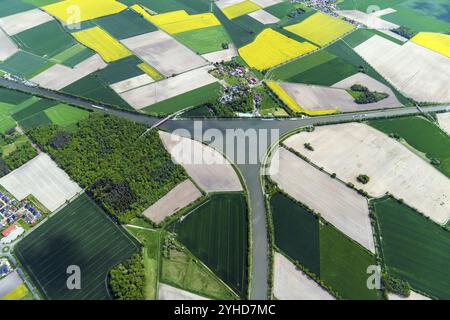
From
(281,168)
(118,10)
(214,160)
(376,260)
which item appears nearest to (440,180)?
(376,260)

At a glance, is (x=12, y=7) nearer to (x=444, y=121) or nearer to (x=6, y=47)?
(x=6, y=47)

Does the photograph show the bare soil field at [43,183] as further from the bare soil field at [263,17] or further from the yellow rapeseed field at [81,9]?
the bare soil field at [263,17]

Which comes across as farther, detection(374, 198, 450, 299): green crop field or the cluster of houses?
the cluster of houses

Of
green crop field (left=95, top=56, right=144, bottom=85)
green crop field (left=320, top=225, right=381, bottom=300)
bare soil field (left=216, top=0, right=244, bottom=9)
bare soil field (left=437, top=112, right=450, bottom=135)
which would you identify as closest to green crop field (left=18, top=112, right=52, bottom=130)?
green crop field (left=95, top=56, right=144, bottom=85)

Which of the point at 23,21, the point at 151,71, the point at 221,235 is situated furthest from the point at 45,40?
the point at 221,235

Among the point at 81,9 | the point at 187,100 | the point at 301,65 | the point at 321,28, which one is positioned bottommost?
the point at 187,100

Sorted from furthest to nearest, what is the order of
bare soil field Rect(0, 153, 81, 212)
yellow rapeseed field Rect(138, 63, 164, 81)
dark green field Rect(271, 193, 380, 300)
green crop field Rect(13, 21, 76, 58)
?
green crop field Rect(13, 21, 76, 58), yellow rapeseed field Rect(138, 63, 164, 81), bare soil field Rect(0, 153, 81, 212), dark green field Rect(271, 193, 380, 300)

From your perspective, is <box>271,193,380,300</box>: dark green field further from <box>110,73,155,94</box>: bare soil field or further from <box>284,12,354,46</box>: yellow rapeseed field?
<box>284,12,354,46</box>: yellow rapeseed field

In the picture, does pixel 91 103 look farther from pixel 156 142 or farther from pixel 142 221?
pixel 142 221
